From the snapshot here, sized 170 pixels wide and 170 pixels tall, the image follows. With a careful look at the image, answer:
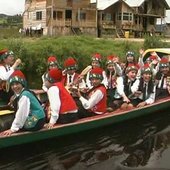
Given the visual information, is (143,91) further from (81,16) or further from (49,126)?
(81,16)

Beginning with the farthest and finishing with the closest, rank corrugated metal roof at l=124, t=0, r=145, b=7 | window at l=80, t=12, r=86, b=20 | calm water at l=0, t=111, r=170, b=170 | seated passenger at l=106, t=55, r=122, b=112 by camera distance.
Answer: corrugated metal roof at l=124, t=0, r=145, b=7, window at l=80, t=12, r=86, b=20, seated passenger at l=106, t=55, r=122, b=112, calm water at l=0, t=111, r=170, b=170

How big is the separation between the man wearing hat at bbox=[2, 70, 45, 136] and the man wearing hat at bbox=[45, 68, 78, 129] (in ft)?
1.04

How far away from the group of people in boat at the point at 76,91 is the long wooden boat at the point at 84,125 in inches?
5.0

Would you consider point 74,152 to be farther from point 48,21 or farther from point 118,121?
point 48,21

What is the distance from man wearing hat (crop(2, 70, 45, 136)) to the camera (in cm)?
791

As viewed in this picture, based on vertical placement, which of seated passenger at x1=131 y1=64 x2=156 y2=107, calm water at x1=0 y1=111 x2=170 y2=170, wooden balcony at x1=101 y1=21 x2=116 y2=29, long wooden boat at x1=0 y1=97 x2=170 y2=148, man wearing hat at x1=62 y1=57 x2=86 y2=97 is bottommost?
calm water at x1=0 y1=111 x2=170 y2=170

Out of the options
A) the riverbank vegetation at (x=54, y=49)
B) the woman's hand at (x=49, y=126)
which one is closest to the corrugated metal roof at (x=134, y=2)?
the riverbank vegetation at (x=54, y=49)

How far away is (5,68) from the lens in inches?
415

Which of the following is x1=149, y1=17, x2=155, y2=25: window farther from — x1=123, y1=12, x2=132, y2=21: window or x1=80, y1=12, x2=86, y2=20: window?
x1=80, y1=12, x2=86, y2=20: window

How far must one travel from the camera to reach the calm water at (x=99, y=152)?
26.9 ft

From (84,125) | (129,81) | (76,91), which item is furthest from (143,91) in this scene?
(84,125)

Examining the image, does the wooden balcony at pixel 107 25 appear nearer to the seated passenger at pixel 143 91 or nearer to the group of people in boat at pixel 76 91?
the group of people in boat at pixel 76 91

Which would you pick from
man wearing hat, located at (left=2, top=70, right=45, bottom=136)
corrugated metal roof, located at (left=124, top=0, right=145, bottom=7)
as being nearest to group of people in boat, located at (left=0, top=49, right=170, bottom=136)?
man wearing hat, located at (left=2, top=70, right=45, bottom=136)

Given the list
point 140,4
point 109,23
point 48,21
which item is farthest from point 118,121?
point 140,4
